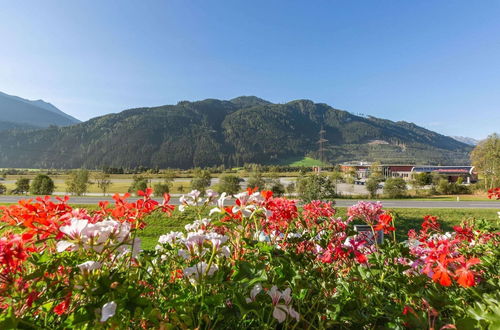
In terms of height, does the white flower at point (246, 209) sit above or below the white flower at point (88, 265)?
above

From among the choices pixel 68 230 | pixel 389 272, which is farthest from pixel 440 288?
pixel 68 230

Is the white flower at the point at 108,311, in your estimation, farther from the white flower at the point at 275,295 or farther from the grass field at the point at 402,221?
the grass field at the point at 402,221

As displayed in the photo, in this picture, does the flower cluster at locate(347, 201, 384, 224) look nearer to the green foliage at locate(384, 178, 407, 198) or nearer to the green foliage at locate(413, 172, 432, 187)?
the green foliage at locate(384, 178, 407, 198)

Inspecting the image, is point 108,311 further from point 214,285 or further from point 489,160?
point 489,160

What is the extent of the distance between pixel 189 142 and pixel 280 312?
14326cm

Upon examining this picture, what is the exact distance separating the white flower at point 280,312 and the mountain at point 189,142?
12111 cm

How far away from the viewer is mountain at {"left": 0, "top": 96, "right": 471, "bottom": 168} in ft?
376

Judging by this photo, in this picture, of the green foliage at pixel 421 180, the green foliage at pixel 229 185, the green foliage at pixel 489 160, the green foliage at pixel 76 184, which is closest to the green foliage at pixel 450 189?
the green foliage at pixel 489 160

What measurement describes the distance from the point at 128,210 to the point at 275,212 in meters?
0.87

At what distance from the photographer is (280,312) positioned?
789 millimetres

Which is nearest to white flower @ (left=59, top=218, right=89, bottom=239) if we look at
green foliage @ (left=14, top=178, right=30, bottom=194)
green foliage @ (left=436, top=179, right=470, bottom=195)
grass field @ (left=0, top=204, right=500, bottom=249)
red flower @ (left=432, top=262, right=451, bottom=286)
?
red flower @ (left=432, top=262, right=451, bottom=286)

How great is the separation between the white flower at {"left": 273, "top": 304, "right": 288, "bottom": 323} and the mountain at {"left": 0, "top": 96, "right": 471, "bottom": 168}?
397 ft

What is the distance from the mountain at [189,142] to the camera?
114688mm

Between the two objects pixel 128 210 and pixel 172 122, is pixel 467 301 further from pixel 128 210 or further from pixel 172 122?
pixel 172 122
